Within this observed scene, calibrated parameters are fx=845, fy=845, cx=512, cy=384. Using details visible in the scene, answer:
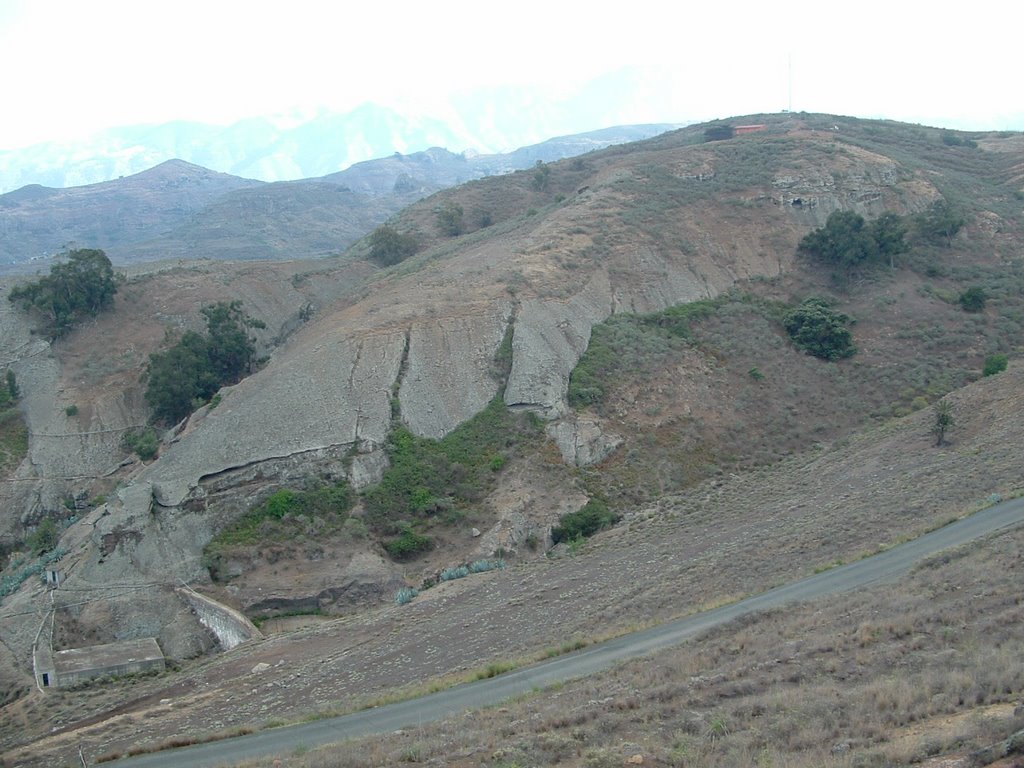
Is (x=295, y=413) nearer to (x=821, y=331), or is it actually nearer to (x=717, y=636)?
(x=717, y=636)

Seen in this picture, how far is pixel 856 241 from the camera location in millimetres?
37875

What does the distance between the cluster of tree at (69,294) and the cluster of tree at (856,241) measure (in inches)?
1337

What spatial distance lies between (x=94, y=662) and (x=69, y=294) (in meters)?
27.2

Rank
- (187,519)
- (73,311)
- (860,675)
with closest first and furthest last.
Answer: (860,675) < (187,519) < (73,311)

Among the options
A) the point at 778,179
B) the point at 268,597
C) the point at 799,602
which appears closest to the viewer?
the point at 799,602

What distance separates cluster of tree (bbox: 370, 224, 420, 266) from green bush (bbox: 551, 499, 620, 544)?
31231 mm

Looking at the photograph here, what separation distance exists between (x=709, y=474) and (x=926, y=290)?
681 inches

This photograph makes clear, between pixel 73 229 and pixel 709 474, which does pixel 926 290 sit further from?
pixel 73 229

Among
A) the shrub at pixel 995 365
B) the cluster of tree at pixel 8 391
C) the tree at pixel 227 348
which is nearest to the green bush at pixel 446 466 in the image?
the tree at pixel 227 348

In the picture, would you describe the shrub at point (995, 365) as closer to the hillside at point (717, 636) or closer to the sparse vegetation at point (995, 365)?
the sparse vegetation at point (995, 365)

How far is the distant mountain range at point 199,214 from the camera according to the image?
324 ft

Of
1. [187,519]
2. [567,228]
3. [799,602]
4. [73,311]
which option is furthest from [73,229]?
[799,602]

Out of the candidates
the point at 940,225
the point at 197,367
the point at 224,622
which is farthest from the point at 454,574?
the point at 940,225

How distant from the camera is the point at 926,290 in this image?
3697 centimetres
